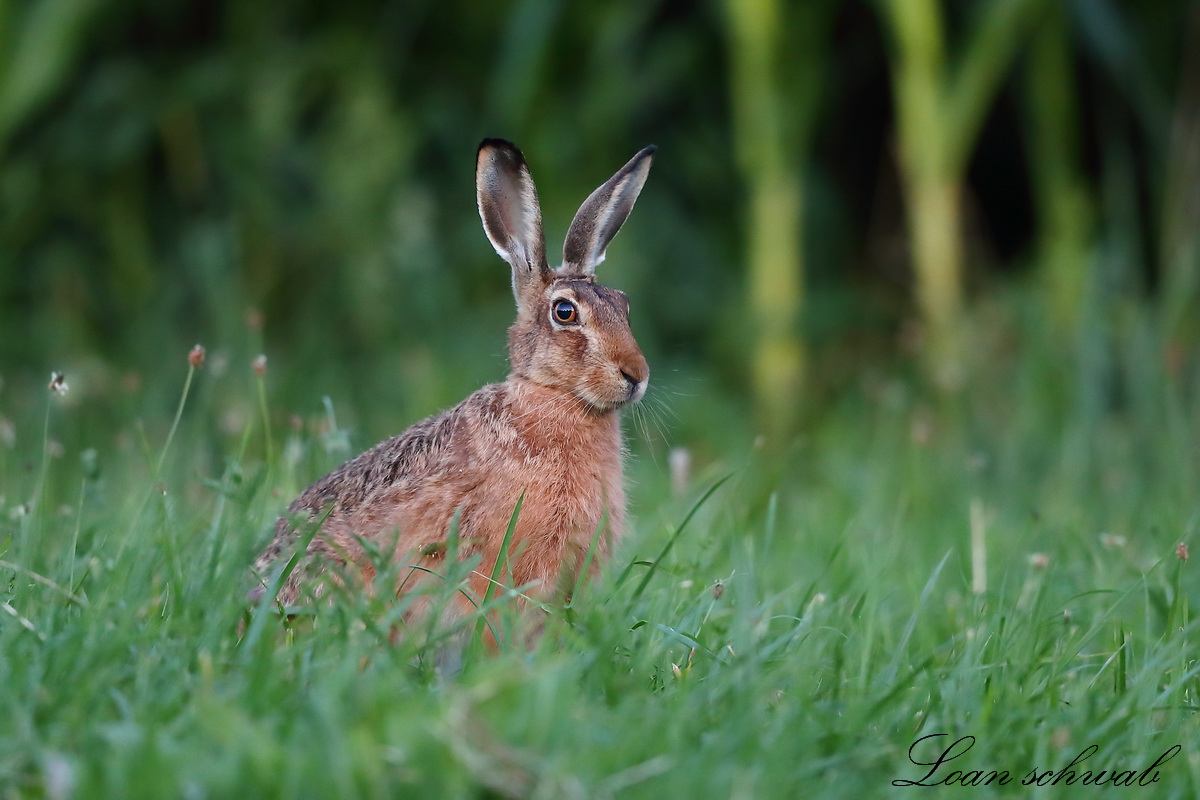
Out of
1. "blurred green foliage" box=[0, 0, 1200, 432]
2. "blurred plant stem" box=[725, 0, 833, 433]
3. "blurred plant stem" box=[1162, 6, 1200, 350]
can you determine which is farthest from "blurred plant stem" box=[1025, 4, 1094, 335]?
"blurred plant stem" box=[725, 0, 833, 433]

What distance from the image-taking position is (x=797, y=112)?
7164 millimetres

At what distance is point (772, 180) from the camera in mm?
7066

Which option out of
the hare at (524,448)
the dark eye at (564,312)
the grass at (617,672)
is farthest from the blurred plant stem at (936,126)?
the dark eye at (564,312)

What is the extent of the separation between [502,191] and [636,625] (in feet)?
5.25

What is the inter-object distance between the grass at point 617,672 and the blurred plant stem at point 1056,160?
2.59 m

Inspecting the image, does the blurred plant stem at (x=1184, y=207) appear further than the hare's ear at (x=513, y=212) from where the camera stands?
Yes

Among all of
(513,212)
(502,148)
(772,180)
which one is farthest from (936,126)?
(502,148)

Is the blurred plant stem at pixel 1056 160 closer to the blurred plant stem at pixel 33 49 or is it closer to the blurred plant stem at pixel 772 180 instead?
the blurred plant stem at pixel 772 180

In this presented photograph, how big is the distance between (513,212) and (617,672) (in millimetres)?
1827

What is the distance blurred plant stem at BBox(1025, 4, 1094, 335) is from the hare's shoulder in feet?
13.6

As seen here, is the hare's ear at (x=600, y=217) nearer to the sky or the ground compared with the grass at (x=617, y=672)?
nearer to the sky

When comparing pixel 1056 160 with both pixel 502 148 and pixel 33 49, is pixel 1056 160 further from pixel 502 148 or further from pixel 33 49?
pixel 33 49

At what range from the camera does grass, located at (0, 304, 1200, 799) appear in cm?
219

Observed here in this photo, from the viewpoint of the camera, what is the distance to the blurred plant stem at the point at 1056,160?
23.6 feet
